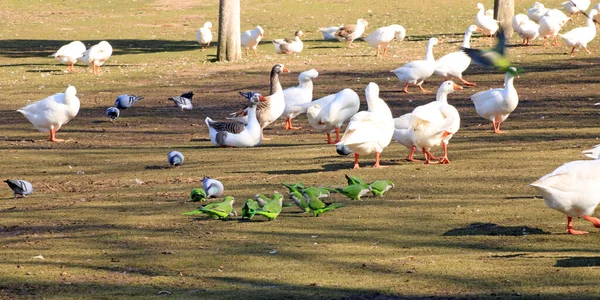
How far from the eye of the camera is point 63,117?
48.0 feet

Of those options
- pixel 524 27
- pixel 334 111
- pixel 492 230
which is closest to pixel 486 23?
pixel 524 27

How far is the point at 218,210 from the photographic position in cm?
877

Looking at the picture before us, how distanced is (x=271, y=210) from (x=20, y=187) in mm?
3252

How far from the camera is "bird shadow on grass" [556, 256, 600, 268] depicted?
6.80 m

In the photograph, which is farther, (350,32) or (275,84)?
(350,32)

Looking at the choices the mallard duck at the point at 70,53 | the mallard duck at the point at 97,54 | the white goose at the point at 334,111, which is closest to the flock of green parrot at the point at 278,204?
the white goose at the point at 334,111

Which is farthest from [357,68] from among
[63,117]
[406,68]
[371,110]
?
[371,110]

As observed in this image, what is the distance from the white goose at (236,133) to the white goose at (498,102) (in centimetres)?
310

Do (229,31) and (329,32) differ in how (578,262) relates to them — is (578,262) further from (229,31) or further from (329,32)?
(329,32)

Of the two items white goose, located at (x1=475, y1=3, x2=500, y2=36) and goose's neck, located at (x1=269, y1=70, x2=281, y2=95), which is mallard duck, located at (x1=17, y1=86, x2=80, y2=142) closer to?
goose's neck, located at (x1=269, y1=70, x2=281, y2=95)

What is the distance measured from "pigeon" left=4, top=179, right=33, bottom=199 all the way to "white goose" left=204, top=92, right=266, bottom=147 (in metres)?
3.58

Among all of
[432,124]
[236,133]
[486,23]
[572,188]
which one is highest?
[486,23]

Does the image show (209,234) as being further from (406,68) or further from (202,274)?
(406,68)

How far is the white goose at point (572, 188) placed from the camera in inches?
292
